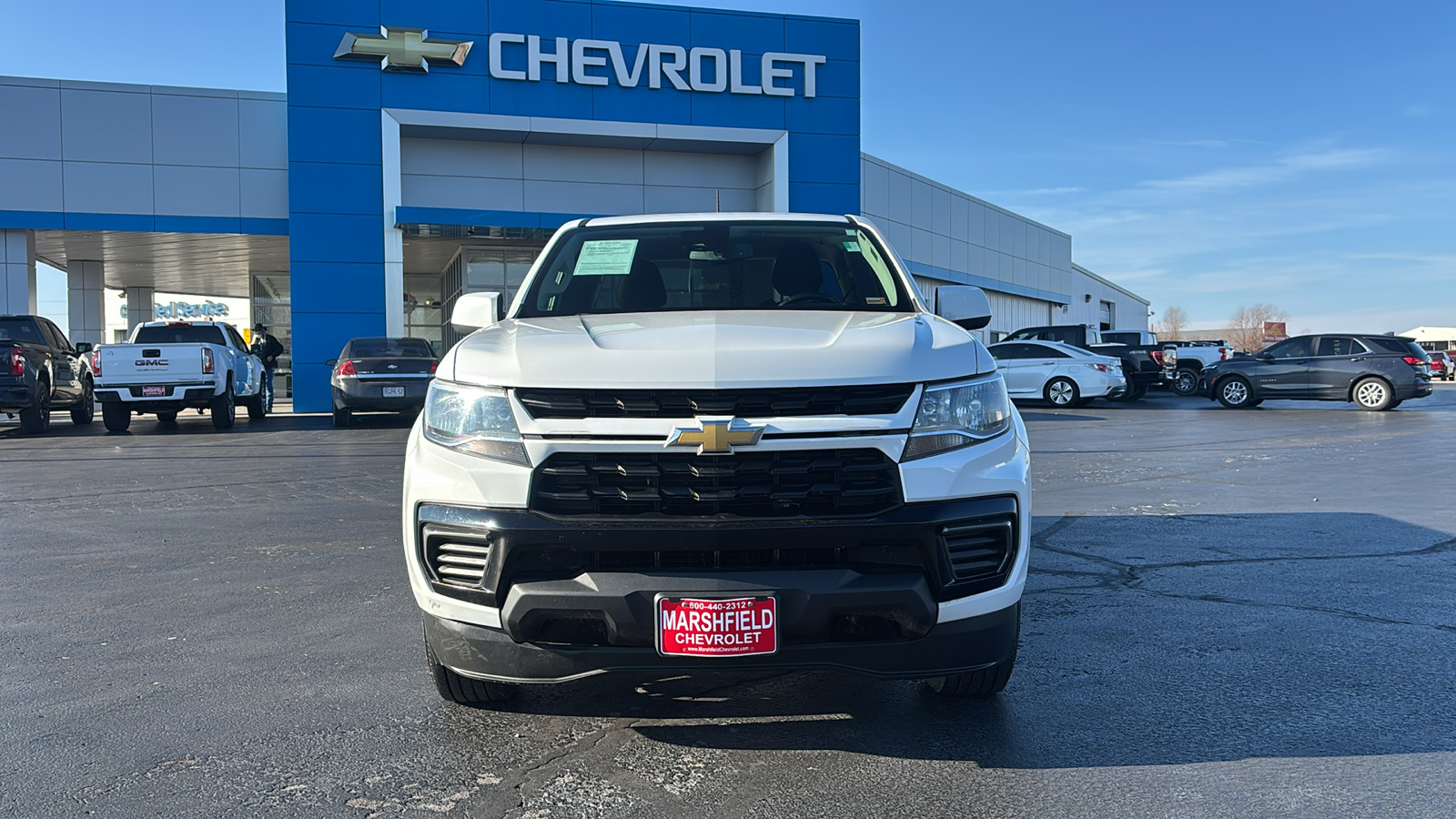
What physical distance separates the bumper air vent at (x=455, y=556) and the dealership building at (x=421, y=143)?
21.3 metres

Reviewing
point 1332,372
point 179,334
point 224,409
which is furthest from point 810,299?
point 1332,372

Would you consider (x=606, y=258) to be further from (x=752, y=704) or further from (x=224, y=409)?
→ (x=224, y=409)

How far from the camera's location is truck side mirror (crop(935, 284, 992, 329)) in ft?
15.8

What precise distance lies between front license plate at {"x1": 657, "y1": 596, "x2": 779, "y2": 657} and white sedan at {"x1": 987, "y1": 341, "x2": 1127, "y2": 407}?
21072 millimetres

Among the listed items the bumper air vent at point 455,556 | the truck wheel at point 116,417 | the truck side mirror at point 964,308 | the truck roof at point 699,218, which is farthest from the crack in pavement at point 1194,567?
the truck wheel at point 116,417

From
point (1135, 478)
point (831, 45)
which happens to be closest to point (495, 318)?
point (1135, 478)

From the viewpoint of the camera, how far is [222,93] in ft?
79.7

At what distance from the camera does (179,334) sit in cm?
1788

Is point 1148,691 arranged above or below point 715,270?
below

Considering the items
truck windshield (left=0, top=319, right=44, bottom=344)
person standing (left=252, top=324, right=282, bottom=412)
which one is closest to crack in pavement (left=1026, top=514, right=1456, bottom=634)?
truck windshield (left=0, top=319, right=44, bottom=344)

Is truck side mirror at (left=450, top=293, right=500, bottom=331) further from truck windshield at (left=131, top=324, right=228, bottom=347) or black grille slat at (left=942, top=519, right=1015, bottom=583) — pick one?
truck windshield at (left=131, top=324, right=228, bottom=347)

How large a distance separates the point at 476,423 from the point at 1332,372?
899 inches

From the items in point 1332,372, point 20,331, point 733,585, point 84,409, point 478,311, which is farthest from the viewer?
point 1332,372

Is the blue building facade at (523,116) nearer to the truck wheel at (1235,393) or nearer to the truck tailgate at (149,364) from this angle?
the truck tailgate at (149,364)
